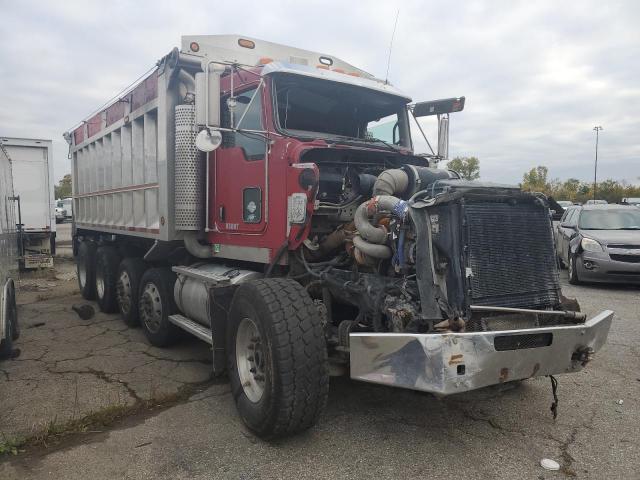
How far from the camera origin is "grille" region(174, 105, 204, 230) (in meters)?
5.56

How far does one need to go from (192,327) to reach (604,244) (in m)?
8.32

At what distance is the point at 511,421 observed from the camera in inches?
158

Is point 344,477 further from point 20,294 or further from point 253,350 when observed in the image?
point 20,294

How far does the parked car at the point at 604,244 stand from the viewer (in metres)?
9.69

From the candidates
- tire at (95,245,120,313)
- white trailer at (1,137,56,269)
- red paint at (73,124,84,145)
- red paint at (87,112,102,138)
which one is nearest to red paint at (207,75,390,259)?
tire at (95,245,120,313)

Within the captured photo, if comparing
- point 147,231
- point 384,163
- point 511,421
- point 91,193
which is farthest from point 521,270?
point 91,193

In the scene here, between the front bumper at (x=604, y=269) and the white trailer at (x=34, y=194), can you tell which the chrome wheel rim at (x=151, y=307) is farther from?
the white trailer at (x=34, y=194)

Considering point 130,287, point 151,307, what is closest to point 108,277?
point 130,287

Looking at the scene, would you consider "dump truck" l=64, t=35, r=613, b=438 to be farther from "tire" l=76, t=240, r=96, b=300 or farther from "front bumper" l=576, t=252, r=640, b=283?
"front bumper" l=576, t=252, r=640, b=283

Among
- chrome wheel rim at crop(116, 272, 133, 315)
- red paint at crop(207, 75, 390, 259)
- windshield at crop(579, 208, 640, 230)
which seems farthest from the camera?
windshield at crop(579, 208, 640, 230)

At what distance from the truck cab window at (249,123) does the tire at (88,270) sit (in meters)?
5.35

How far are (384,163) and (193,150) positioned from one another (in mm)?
2131

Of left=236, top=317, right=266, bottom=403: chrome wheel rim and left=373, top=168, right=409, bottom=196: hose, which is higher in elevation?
left=373, top=168, right=409, bottom=196: hose

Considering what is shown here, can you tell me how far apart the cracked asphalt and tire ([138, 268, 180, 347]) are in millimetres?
498
